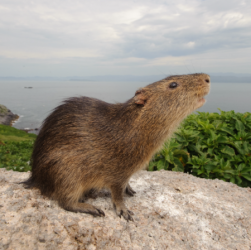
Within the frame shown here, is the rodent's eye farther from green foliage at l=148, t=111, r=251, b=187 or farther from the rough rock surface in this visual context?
green foliage at l=148, t=111, r=251, b=187

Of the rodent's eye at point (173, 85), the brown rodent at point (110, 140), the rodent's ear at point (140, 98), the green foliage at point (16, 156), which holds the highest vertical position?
the rodent's eye at point (173, 85)

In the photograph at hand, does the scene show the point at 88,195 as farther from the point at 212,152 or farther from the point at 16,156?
the point at 16,156

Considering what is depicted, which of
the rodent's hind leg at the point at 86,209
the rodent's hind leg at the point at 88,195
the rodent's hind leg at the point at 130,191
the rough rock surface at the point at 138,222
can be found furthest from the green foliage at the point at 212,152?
the rodent's hind leg at the point at 86,209

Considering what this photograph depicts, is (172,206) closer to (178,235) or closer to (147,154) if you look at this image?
(178,235)

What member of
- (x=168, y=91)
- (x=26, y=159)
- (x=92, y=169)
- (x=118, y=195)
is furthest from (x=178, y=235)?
(x=26, y=159)

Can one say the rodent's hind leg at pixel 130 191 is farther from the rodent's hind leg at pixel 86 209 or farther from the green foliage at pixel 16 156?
the green foliage at pixel 16 156

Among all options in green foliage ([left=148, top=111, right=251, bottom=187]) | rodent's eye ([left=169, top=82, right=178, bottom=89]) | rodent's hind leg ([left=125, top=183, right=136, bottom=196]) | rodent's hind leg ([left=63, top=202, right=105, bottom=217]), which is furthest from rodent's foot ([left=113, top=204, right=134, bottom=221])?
green foliage ([left=148, top=111, right=251, bottom=187])
